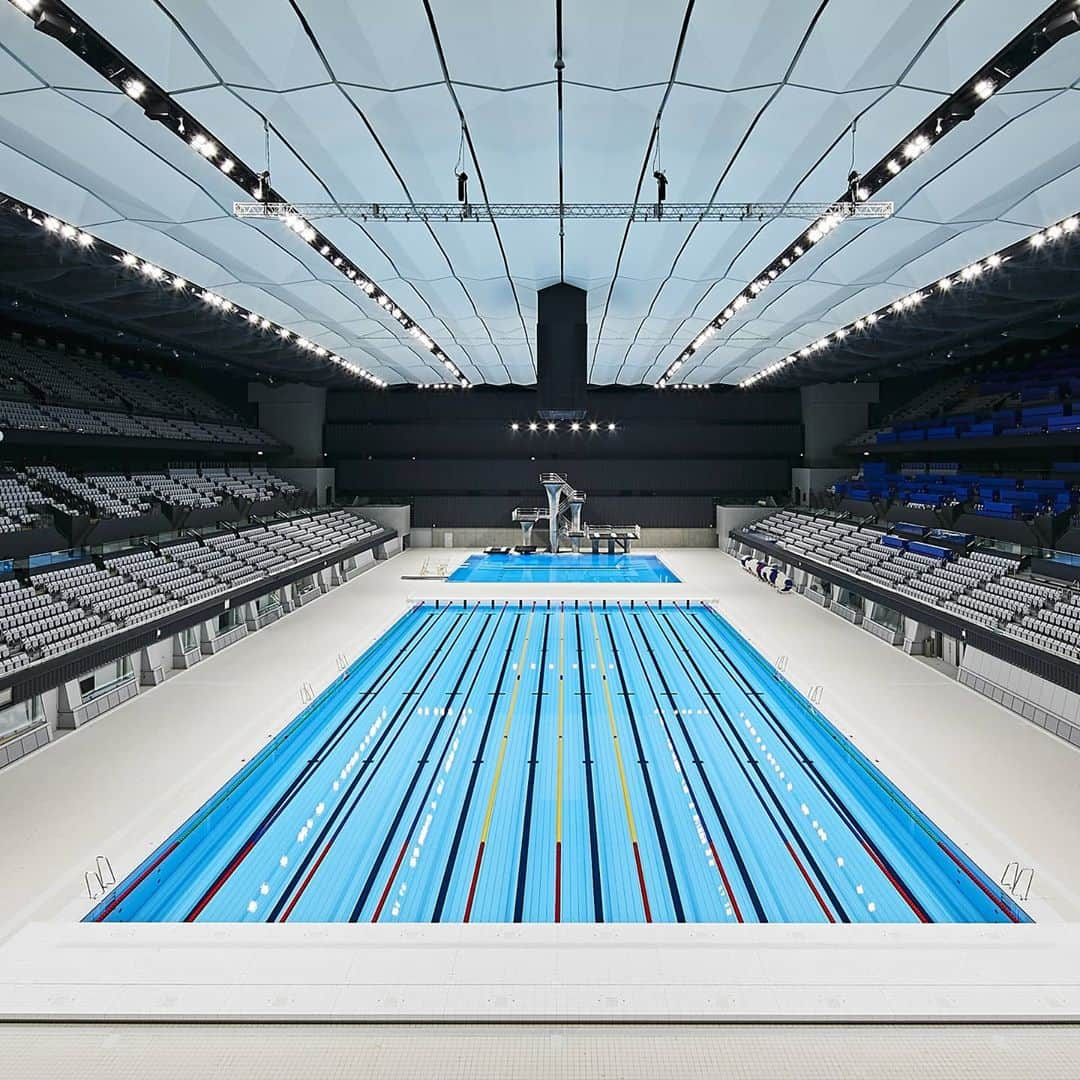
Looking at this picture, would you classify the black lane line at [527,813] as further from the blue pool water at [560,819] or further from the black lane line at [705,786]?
the black lane line at [705,786]

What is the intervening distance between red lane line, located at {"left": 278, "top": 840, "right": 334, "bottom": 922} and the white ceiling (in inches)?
304

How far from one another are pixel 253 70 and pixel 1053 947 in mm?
10291

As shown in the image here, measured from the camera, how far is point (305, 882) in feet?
20.2

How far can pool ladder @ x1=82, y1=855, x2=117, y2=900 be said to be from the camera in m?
5.63

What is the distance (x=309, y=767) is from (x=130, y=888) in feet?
9.31

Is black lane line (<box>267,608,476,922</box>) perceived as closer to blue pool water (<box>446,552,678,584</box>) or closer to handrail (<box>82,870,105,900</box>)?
handrail (<box>82,870,105,900</box>)

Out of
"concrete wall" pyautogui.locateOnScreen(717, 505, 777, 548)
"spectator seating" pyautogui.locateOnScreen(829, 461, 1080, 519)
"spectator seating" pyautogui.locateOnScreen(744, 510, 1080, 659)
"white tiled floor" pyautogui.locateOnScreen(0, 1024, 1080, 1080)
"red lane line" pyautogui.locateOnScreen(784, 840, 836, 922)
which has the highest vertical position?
"spectator seating" pyautogui.locateOnScreen(829, 461, 1080, 519)

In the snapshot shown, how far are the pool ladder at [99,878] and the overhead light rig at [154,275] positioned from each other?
29.1 feet

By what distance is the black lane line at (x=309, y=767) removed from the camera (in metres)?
6.15

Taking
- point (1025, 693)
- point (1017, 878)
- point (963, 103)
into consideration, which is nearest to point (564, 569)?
point (1025, 693)

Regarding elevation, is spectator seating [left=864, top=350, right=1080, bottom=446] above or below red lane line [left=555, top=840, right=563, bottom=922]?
above

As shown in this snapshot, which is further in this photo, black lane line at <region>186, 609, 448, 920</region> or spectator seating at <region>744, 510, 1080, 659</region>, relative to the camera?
spectator seating at <region>744, 510, 1080, 659</region>

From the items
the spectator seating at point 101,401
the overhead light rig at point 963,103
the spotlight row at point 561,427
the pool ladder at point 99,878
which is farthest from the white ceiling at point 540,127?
the spotlight row at point 561,427

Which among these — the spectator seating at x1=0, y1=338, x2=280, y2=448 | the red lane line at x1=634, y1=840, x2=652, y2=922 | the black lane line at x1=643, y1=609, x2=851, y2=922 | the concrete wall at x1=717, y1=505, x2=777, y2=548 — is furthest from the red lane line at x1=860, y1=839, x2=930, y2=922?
the concrete wall at x1=717, y1=505, x2=777, y2=548
